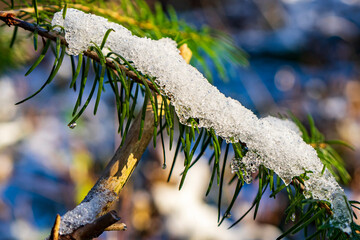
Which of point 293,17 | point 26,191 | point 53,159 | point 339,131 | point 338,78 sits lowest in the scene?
point 26,191

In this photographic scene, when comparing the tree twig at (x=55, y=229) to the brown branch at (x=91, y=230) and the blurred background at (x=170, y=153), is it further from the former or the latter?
the blurred background at (x=170, y=153)

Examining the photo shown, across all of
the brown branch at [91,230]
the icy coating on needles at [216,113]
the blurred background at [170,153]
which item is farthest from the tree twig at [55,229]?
the blurred background at [170,153]

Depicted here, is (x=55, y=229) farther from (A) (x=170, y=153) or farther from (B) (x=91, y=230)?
(A) (x=170, y=153)

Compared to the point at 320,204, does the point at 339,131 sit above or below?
above

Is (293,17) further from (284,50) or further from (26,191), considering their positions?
(26,191)

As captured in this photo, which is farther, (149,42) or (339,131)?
(339,131)

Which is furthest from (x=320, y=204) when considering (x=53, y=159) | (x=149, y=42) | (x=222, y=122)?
(x=53, y=159)
